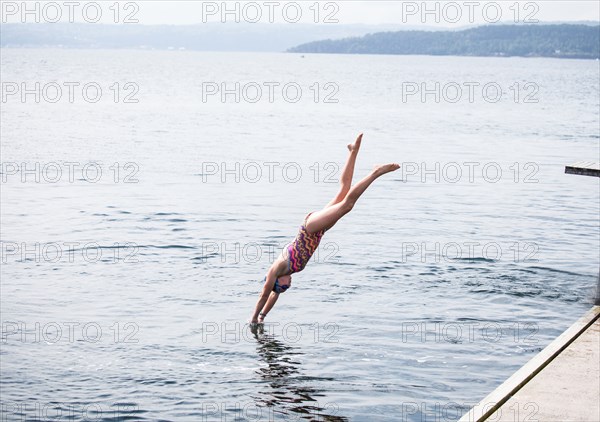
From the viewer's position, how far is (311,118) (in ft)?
204

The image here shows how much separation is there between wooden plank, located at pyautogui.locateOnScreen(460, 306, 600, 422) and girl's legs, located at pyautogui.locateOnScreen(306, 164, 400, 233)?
3001 mm

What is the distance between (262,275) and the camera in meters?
17.1

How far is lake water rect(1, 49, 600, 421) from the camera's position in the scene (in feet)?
36.4

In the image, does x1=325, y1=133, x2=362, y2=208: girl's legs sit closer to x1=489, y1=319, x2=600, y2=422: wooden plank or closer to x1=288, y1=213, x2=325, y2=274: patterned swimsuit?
x1=288, y1=213, x2=325, y2=274: patterned swimsuit

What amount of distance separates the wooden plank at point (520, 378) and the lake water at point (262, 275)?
1.24 m

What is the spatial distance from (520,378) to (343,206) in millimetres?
3613

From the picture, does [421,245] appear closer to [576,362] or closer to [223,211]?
[223,211]

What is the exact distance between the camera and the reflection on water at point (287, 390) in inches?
406

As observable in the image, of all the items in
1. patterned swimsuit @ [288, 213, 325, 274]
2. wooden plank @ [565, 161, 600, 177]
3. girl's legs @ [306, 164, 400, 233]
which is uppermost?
wooden plank @ [565, 161, 600, 177]

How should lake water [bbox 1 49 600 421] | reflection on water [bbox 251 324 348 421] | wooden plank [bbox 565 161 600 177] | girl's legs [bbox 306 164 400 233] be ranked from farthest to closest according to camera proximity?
wooden plank [bbox 565 161 600 177]
girl's legs [bbox 306 164 400 233]
lake water [bbox 1 49 600 421]
reflection on water [bbox 251 324 348 421]

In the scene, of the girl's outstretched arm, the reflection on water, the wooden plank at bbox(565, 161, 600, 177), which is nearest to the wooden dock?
the reflection on water

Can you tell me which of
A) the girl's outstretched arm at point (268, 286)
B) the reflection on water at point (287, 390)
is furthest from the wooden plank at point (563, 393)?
the girl's outstretched arm at point (268, 286)

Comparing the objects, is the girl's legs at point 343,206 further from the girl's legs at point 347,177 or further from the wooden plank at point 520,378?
the wooden plank at point 520,378

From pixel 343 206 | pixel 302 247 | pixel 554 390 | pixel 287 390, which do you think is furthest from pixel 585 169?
pixel 287 390
